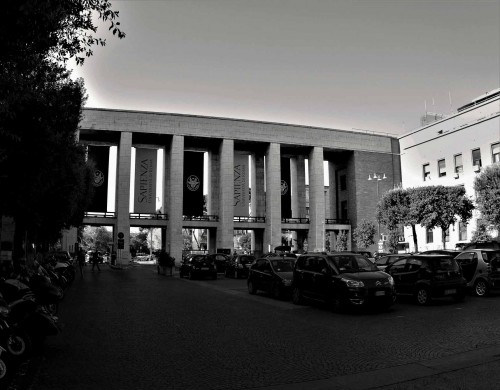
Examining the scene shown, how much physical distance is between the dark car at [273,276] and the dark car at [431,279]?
367 centimetres

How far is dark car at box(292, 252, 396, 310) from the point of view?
11789 millimetres

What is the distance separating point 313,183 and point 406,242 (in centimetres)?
1899

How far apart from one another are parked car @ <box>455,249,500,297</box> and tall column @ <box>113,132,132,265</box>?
43008 millimetres

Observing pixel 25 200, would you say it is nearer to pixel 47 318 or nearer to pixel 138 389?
pixel 47 318

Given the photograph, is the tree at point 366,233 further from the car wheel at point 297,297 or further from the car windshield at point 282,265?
the car wheel at point 297,297

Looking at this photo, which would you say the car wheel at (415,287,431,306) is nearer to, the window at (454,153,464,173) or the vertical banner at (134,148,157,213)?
the window at (454,153,464,173)

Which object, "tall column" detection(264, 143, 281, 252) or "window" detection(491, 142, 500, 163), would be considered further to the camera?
"tall column" detection(264, 143, 281, 252)

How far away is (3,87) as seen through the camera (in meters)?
7.73

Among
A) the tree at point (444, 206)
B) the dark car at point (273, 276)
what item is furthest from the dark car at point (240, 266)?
the tree at point (444, 206)

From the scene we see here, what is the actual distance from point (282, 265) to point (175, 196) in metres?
38.6

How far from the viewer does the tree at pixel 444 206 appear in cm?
3244

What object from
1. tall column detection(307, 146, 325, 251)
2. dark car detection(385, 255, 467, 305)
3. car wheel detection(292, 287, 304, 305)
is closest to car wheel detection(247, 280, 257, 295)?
car wheel detection(292, 287, 304, 305)

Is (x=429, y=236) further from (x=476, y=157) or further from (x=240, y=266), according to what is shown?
(x=240, y=266)

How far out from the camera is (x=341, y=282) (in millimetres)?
12078
